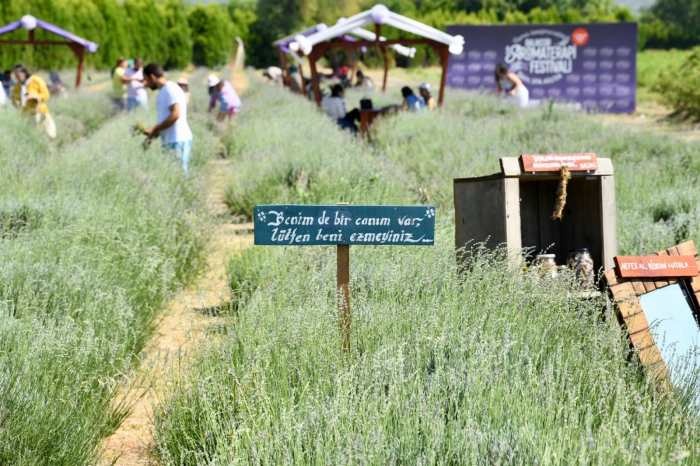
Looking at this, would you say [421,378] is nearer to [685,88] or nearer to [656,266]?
[656,266]

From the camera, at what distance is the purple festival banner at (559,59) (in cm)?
2252

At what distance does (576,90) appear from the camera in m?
22.6

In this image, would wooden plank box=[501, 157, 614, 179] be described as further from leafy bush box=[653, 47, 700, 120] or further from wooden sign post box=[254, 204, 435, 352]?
leafy bush box=[653, 47, 700, 120]

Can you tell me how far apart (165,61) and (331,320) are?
158 ft

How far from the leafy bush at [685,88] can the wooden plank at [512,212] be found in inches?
711

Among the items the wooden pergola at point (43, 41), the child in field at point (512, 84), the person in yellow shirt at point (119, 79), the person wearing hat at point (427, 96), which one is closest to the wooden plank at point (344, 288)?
the person wearing hat at point (427, 96)

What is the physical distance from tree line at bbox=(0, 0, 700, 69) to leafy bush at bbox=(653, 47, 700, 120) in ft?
72.7

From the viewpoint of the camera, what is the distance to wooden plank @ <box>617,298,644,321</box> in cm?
343

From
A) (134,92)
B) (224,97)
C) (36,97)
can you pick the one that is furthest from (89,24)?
(36,97)

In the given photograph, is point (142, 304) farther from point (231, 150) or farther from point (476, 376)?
point (231, 150)

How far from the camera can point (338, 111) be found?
14609 mm

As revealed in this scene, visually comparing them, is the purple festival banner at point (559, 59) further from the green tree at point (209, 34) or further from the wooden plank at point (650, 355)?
the green tree at point (209, 34)

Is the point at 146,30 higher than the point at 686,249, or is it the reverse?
the point at 146,30

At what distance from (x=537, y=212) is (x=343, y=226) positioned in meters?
1.67
